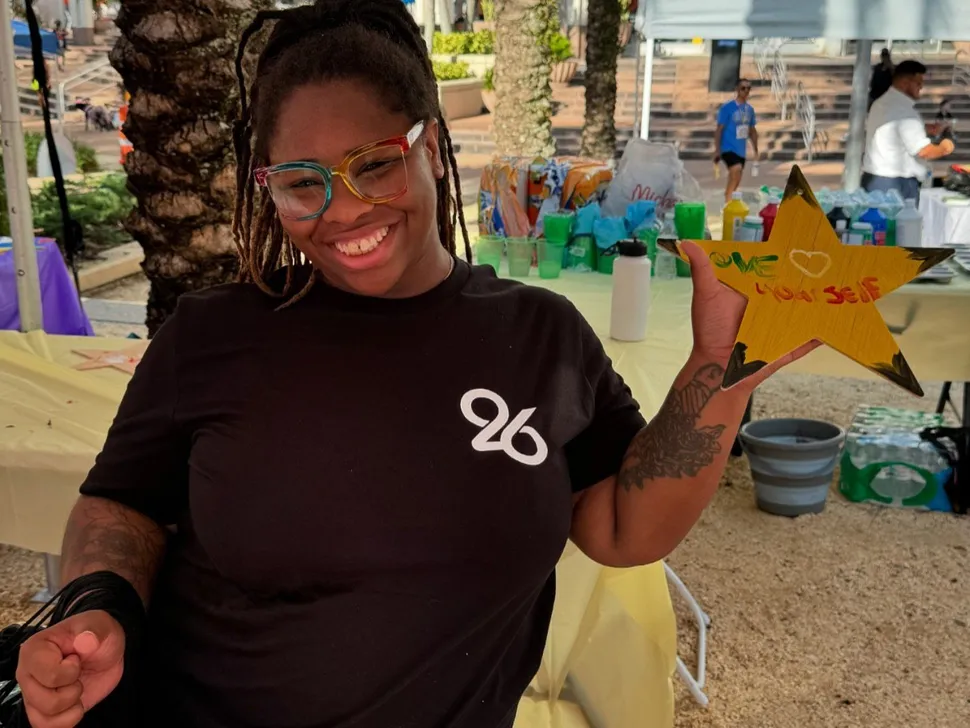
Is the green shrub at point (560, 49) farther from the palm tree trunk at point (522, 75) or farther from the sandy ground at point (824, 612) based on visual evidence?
the sandy ground at point (824, 612)

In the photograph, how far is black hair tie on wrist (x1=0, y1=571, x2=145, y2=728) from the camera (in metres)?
1.22

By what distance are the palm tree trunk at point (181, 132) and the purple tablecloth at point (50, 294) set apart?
194 centimetres

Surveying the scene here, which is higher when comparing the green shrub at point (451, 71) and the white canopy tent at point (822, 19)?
the white canopy tent at point (822, 19)

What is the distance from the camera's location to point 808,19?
26.0 ft

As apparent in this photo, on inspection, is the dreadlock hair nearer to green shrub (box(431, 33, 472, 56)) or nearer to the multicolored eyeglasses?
the multicolored eyeglasses

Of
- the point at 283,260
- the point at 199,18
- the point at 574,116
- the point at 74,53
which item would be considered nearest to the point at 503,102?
the point at 199,18

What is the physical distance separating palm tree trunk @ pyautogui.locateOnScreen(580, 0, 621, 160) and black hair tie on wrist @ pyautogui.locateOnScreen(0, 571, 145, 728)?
35.4ft

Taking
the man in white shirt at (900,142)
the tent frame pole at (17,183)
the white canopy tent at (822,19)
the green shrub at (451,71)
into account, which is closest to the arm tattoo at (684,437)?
the tent frame pole at (17,183)

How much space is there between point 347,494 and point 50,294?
4793mm

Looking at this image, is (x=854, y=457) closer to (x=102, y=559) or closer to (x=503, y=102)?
(x=102, y=559)

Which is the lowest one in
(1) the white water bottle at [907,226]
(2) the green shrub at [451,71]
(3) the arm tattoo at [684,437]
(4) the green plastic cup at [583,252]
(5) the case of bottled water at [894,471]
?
(5) the case of bottled water at [894,471]

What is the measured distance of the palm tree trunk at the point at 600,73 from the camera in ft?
36.8

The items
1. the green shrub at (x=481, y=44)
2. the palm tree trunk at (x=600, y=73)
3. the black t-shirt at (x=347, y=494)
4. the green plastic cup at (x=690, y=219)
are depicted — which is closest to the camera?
the black t-shirt at (x=347, y=494)

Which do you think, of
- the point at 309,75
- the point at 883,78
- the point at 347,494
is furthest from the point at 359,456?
the point at 883,78
